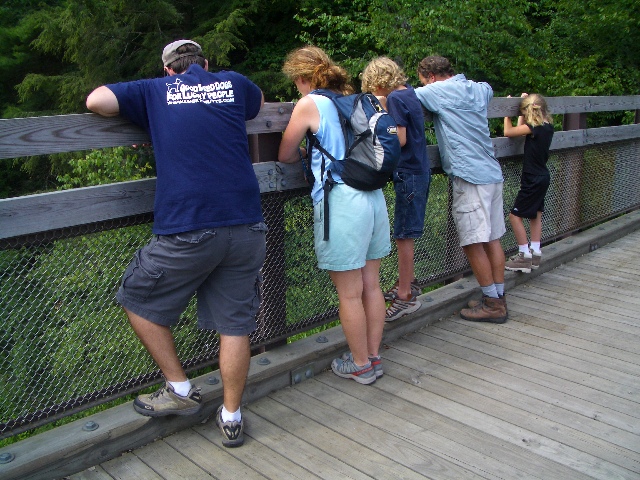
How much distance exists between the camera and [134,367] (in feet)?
10.3

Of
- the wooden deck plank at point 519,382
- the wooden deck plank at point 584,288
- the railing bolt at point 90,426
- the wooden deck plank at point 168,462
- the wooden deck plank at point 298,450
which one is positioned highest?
the railing bolt at point 90,426

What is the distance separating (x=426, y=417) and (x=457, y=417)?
0.48ft

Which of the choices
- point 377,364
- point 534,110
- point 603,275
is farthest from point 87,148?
point 603,275

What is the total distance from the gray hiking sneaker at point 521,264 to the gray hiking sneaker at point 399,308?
1.26 m

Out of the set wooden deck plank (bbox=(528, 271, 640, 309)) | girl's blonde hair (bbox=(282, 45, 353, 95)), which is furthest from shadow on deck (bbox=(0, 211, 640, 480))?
girl's blonde hair (bbox=(282, 45, 353, 95))

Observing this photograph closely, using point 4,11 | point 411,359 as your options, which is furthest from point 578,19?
point 4,11

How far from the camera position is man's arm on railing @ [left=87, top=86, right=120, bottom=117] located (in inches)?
104

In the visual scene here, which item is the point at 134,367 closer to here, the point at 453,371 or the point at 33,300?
the point at 33,300

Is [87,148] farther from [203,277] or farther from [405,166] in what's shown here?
[405,166]

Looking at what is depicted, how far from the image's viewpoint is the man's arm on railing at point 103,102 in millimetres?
2635

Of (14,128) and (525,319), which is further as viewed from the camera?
(525,319)

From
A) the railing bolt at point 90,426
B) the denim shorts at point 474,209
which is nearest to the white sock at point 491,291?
the denim shorts at point 474,209

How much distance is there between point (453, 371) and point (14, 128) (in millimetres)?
2470

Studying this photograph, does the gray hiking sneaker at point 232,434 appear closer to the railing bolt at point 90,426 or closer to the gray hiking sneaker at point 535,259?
the railing bolt at point 90,426
